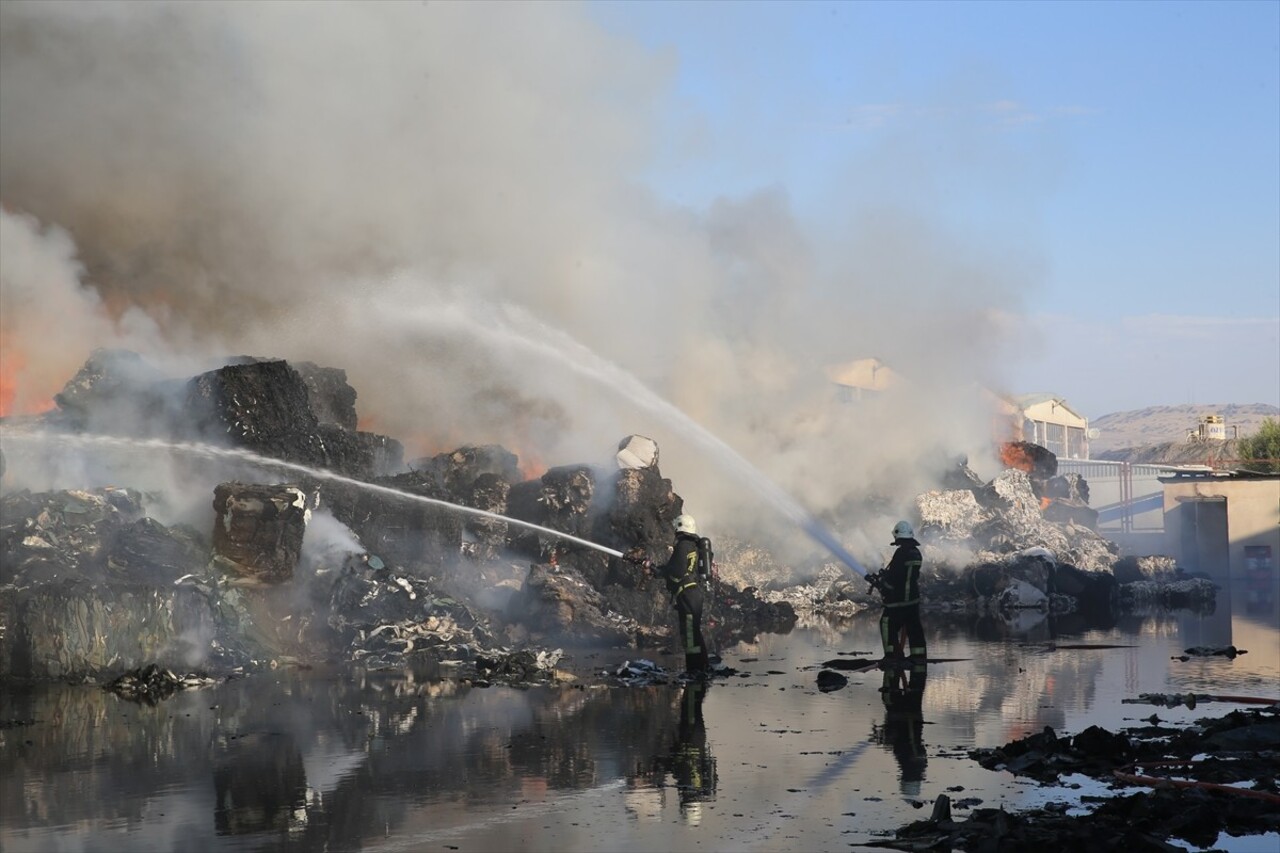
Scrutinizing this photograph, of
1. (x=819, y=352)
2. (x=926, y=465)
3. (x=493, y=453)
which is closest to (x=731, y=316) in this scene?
(x=819, y=352)

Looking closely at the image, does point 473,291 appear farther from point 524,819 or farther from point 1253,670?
point 524,819

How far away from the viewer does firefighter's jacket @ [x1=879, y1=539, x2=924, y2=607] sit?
14.4 m

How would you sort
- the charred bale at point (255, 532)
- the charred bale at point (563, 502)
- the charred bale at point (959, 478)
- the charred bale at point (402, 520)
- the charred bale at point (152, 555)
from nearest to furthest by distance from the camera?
the charred bale at point (152, 555), the charred bale at point (255, 532), the charred bale at point (402, 520), the charred bale at point (563, 502), the charred bale at point (959, 478)

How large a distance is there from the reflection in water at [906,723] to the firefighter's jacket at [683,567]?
218 cm

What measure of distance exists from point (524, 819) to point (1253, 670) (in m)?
9.38

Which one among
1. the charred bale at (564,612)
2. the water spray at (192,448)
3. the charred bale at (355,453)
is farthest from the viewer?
the charred bale at (355,453)

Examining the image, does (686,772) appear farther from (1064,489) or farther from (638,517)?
(1064,489)

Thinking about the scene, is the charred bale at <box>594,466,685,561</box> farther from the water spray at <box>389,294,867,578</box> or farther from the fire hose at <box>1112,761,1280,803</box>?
the fire hose at <box>1112,761,1280,803</box>

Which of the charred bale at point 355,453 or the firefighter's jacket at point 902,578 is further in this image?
the charred bale at point 355,453

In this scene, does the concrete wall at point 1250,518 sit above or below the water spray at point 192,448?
below

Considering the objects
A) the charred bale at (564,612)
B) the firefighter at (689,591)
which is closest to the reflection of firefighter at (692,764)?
the firefighter at (689,591)

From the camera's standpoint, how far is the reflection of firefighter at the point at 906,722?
8470 millimetres

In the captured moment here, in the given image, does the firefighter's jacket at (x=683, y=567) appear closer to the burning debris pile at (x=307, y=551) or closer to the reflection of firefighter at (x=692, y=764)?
the burning debris pile at (x=307, y=551)

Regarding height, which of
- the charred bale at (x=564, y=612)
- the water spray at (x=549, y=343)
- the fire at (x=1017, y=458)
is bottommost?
the charred bale at (x=564, y=612)
